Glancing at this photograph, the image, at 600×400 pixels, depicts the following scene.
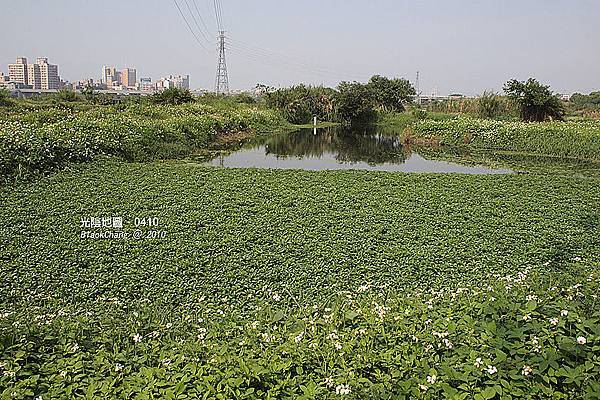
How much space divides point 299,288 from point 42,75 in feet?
158

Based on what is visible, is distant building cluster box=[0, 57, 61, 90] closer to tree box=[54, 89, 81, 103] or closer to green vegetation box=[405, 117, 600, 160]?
tree box=[54, 89, 81, 103]

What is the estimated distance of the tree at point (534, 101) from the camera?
2242 cm

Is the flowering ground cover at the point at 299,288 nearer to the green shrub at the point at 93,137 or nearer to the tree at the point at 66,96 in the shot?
the green shrub at the point at 93,137

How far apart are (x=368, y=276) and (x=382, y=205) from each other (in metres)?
2.49

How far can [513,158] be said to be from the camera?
14.5 m

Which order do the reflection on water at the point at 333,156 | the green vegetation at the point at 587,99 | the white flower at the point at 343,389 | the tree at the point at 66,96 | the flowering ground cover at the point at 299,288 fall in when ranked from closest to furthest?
the white flower at the point at 343,389 → the flowering ground cover at the point at 299,288 → the reflection on water at the point at 333,156 → the tree at the point at 66,96 → the green vegetation at the point at 587,99

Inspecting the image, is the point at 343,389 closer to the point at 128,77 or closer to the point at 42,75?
the point at 42,75

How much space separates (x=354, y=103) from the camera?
3206cm

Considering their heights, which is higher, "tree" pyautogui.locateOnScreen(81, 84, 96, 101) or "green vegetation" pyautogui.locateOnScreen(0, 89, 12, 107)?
"tree" pyautogui.locateOnScreen(81, 84, 96, 101)

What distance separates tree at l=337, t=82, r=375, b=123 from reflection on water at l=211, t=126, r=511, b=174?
1093cm

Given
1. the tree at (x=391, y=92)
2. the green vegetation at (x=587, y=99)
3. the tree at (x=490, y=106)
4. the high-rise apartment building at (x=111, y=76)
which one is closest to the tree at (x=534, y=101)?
the tree at (x=490, y=106)

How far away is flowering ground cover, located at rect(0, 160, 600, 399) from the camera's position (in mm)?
2270

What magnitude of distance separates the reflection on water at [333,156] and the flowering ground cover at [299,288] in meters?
3.68

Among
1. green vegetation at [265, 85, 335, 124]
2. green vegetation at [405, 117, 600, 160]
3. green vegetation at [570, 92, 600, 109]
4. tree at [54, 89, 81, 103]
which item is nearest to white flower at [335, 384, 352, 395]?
green vegetation at [405, 117, 600, 160]
